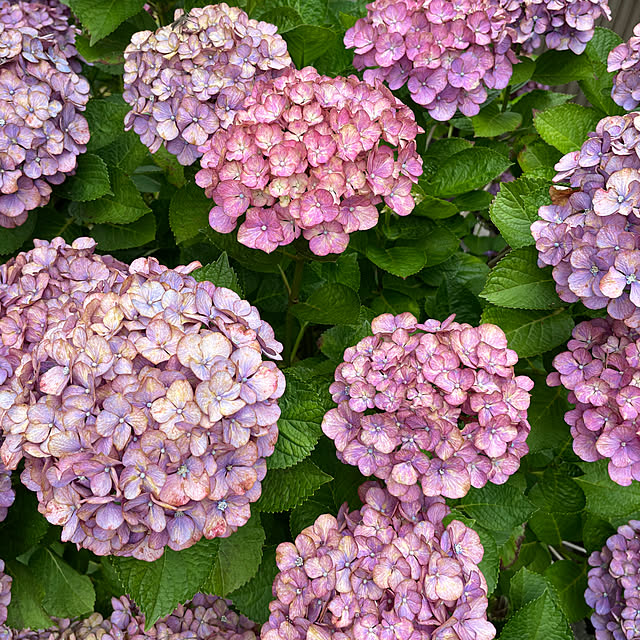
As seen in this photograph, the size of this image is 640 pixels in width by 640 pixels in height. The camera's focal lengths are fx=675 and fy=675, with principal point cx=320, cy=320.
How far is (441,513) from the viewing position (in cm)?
90

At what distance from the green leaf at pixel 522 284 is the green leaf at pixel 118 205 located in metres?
0.62

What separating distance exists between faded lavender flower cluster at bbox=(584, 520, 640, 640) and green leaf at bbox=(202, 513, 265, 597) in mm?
Result: 652

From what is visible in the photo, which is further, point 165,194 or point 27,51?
point 165,194

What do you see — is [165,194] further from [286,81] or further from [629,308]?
[629,308]

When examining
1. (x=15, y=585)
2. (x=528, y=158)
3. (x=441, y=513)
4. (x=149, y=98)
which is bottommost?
(x=15, y=585)

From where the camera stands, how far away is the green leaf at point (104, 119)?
4.19 feet

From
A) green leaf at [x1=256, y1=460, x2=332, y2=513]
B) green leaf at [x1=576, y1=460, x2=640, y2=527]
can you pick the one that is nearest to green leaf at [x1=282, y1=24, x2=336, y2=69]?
green leaf at [x1=256, y1=460, x2=332, y2=513]

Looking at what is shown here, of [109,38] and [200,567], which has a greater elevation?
[109,38]

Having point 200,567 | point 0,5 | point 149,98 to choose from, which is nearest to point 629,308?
point 200,567

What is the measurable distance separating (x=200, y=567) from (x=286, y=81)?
69 centimetres

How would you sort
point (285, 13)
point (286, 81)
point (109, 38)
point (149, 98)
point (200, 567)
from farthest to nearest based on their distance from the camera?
point (109, 38), point (285, 13), point (149, 98), point (286, 81), point (200, 567)

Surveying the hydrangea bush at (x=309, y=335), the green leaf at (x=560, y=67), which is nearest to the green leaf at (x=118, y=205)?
the hydrangea bush at (x=309, y=335)

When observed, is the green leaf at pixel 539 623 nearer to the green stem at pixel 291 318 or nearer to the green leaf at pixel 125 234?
the green stem at pixel 291 318

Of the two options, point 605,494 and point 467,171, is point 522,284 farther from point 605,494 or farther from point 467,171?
point 605,494
